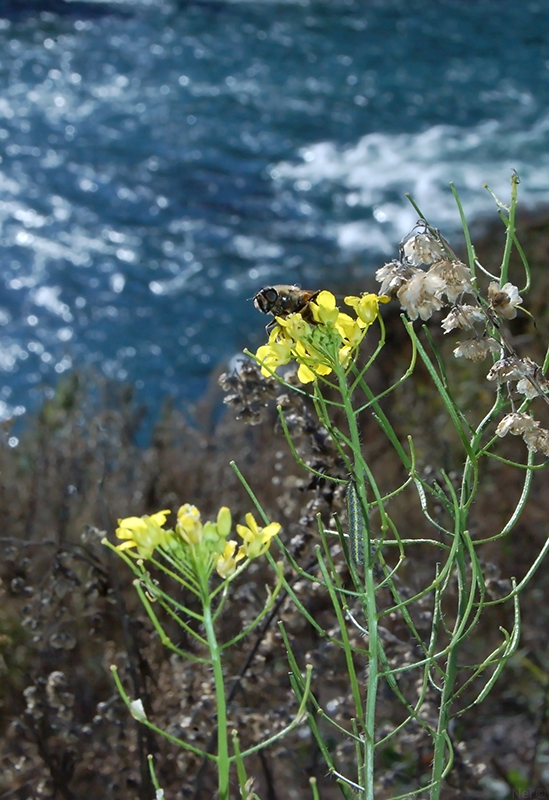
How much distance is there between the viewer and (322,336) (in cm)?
112

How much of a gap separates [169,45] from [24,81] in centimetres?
175

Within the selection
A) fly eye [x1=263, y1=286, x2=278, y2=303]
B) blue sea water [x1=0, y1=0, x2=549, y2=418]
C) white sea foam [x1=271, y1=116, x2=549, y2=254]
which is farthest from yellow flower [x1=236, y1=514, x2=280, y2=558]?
white sea foam [x1=271, y1=116, x2=549, y2=254]

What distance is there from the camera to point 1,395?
5859 millimetres

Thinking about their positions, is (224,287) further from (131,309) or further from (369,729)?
(369,729)

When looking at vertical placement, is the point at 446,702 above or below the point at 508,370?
below

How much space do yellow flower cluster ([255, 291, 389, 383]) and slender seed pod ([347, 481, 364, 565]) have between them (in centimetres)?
15

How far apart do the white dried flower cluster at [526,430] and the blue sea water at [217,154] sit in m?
4.43

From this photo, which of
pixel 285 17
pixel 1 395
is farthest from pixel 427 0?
pixel 1 395

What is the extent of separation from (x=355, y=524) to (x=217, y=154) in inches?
303

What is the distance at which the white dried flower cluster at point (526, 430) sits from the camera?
47.5 inches

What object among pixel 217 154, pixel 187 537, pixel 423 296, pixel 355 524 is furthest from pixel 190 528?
pixel 217 154

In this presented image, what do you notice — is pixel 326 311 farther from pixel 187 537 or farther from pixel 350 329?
pixel 187 537

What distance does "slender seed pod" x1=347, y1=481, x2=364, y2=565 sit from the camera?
1.12m

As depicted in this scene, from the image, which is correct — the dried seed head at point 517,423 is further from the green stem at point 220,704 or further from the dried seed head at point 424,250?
the green stem at point 220,704
